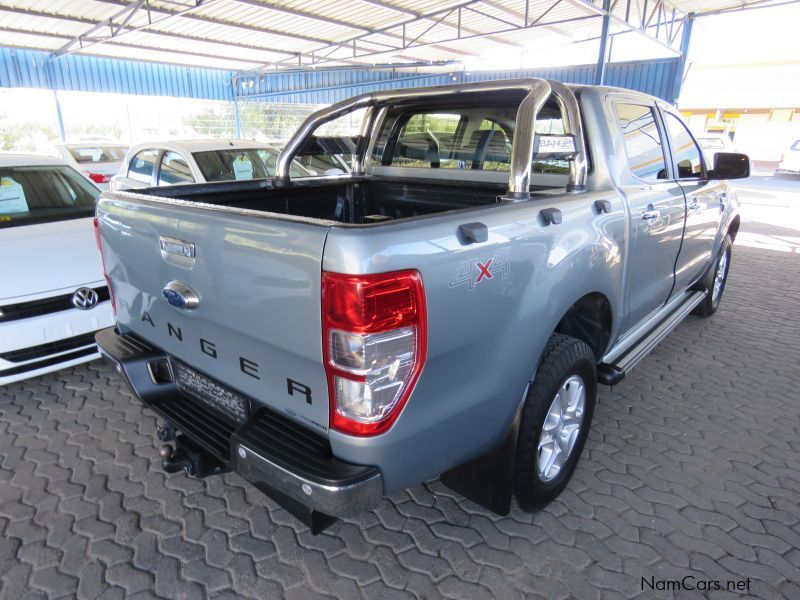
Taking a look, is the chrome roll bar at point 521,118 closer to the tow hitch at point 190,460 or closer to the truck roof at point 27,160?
the tow hitch at point 190,460

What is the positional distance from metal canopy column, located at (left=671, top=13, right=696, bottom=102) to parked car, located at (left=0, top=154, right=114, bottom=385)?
15.4 m

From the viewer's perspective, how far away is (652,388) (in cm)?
367

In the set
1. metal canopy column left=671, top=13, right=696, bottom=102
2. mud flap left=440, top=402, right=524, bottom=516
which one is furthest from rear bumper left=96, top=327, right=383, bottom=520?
metal canopy column left=671, top=13, right=696, bottom=102

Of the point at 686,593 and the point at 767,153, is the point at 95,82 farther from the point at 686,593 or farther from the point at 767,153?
the point at 767,153

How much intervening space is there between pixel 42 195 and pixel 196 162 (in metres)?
2.16

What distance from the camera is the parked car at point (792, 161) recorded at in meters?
20.9

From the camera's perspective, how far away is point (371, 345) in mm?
1434

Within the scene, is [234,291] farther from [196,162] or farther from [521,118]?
[196,162]

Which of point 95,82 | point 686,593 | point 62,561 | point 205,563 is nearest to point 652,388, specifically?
point 686,593

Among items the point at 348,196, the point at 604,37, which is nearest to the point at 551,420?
the point at 348,196

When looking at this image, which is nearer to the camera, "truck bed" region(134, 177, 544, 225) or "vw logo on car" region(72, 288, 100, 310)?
"truck bed" region(134, 177, 544, 225)

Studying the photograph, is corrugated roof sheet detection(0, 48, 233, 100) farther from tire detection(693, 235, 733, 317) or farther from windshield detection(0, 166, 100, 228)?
tire detection(693, 235, 733, 317)

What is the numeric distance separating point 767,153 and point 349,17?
2729 centimetres

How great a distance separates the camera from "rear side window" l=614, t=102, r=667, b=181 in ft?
9.21
